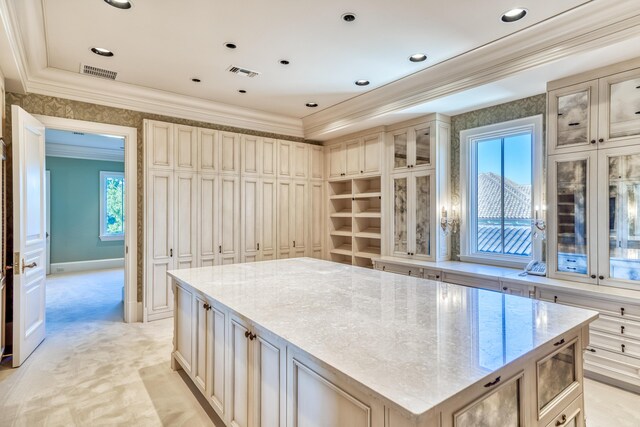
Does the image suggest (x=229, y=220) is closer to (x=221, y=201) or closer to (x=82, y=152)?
(x=221, y=201)

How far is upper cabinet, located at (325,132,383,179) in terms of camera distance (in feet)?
16.1

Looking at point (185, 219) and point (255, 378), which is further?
point (185, 219)

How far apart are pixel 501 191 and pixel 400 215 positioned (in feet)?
4.17

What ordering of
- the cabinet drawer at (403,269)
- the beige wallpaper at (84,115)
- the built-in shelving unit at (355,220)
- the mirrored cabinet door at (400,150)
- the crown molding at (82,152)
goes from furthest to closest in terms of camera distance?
the crown molding at (82,152)
the built-in shelving unit at (355,220)
the mirrored cabinet door at (400,150)
the cabinet drawer at (403,269)
the beige wallpaper at (84,115)

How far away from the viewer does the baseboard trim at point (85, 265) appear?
7496 millimetres

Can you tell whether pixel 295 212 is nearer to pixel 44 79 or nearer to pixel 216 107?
pixel 216 107

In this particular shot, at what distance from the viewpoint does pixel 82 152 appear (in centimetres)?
763

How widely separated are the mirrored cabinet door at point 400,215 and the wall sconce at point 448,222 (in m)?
0.48

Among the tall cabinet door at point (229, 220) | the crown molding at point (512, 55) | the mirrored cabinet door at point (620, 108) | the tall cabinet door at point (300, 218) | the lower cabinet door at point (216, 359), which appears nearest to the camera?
the lower cabinet door at point (216, 359)

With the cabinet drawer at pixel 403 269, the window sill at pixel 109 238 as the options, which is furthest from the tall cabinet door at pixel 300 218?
the window sill at pixel 109 238

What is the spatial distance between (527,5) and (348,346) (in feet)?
8.77

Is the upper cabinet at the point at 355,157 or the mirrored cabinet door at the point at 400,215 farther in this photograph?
the upper cabinet at the point at 355,157

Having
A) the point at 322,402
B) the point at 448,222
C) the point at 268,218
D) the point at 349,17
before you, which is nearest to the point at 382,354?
the point at 322,402

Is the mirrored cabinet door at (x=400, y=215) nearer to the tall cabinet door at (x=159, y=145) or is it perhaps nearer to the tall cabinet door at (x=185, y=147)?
the tall cabinet door at (x=185, y=147)
